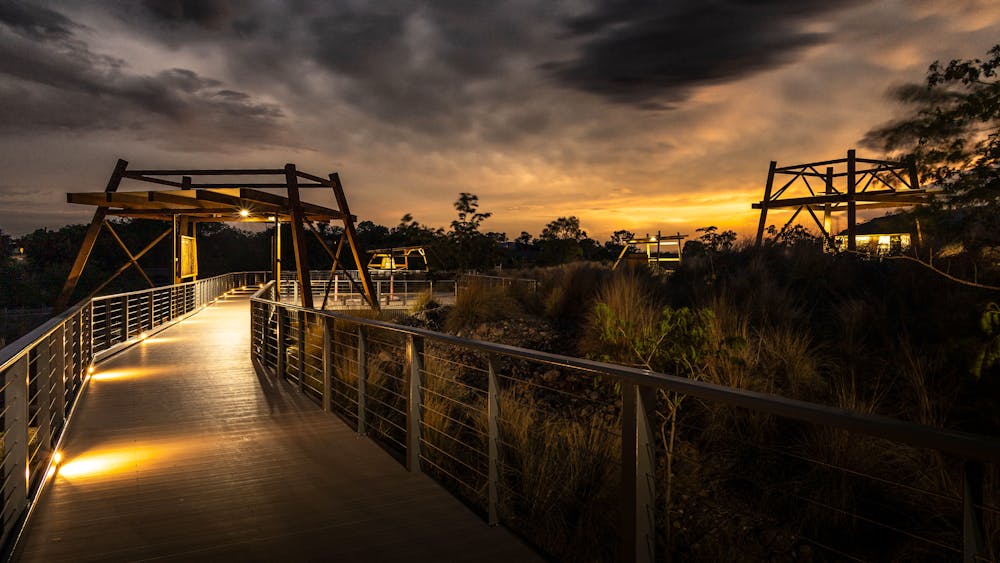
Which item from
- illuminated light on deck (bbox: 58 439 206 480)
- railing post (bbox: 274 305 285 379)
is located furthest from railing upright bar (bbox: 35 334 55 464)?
railing post (bbox: 274 305 285 379)

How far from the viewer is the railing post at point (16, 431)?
11.6 feet

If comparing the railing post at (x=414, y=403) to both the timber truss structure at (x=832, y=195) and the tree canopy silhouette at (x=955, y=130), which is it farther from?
the timber truss structure at (x=832, y=195)

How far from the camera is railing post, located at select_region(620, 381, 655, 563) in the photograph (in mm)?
2467

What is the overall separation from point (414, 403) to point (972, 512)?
3.50 m

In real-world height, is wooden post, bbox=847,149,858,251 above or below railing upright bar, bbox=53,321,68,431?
above

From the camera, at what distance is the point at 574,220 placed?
56125 millimetres

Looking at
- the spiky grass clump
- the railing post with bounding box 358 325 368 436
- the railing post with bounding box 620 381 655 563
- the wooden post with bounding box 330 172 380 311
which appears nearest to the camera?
the railing post with bounding box 620 381 655 563

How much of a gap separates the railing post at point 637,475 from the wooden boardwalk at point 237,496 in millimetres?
855

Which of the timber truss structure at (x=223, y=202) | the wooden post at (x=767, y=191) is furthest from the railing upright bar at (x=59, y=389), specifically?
the wooden post at (x=767, y=191)

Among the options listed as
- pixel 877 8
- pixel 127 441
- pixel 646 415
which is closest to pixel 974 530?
pixel 646 415

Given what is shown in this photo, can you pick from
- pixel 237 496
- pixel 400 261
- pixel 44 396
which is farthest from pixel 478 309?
pixel 400 261

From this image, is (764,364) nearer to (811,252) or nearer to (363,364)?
(363,364)

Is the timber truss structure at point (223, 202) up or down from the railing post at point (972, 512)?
up

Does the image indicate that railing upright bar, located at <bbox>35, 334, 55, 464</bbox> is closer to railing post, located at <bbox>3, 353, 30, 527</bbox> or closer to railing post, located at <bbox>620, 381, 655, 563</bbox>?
railing post, located at <bbox>3, 353, 30, 527</bbox>
